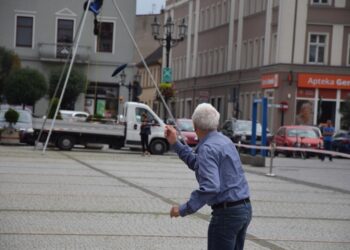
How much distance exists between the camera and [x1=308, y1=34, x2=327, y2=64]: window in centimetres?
5912

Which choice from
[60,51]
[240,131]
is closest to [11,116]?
[240,131]

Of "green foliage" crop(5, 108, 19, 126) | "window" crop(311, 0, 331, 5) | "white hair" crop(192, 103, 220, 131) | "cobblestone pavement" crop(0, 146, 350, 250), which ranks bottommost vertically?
Answer: "cobblestone pavement" crop(0, 146, 350, 250)

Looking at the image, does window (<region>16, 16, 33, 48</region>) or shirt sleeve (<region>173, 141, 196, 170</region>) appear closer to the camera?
shirt sleeve (<region>173, 141, 196, 170</region>)

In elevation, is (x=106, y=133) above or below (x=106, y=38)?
below

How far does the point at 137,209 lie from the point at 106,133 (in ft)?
72.8

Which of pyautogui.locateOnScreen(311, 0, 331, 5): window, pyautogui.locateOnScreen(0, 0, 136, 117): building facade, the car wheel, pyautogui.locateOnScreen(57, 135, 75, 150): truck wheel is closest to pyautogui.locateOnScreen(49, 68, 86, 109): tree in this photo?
pyautogui.locateOnScreen(0, 0, 136, 117): building facade

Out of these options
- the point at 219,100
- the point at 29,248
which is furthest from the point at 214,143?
the point at 219,100

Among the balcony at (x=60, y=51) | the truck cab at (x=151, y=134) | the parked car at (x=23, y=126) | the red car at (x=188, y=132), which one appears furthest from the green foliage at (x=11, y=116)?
the balcony at (x=60, y=51)

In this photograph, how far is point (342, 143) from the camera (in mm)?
49688

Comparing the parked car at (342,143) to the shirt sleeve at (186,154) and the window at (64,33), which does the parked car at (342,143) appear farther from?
the shirt sleeve at (186,154)

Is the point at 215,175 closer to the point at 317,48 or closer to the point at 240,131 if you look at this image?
the point at 240,131

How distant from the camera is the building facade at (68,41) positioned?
64.4 m

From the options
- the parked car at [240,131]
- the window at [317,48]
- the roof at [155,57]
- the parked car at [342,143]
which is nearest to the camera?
the parked car at [240,131]

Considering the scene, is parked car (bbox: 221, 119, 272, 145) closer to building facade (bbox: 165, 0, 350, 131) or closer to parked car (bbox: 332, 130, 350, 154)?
parked car (bbox: 332, 130, 350, 154)
